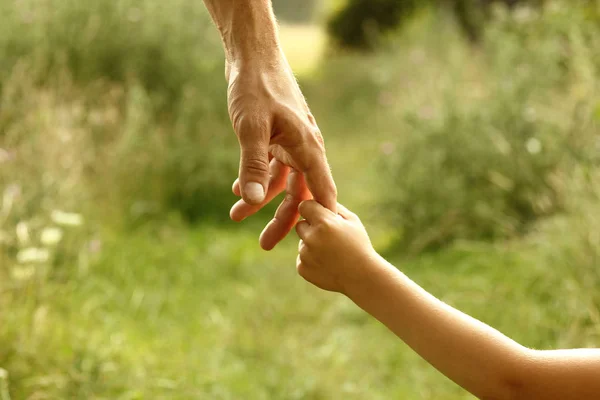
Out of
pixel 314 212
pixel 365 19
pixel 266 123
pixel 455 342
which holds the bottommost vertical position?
pixel 365 19

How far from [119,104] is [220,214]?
100 centimetres

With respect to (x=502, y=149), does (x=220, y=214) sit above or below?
below

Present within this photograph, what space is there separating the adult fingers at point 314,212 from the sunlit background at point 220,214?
1.20 meters

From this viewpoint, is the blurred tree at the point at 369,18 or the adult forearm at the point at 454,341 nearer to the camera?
the adult forearm at the point at 454,341

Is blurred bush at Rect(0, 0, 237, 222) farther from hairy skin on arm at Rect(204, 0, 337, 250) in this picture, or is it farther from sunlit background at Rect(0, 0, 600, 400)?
hairy skin on arm at Rect(204, 0, 337, 250)

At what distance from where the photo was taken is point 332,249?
150 cm

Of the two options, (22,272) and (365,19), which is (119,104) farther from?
(365,19)

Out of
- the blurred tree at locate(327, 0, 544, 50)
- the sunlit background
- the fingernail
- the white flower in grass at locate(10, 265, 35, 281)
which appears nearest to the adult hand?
the fingernail

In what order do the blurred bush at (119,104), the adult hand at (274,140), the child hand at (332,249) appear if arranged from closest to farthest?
1. the child hand at (332,249)
2. the adult hand at (274,140)
3. the blurred bush at (119,104)

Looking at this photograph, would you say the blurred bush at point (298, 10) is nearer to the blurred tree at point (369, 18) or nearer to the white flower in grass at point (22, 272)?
the blurred tree at point (369, 18)

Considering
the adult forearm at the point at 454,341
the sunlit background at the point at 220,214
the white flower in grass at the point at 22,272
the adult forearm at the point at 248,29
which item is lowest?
the sunlit background at the point at 220,214

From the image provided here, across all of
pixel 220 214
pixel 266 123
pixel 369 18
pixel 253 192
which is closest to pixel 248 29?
pixel 266 123

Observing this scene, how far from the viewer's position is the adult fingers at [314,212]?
1522 mm

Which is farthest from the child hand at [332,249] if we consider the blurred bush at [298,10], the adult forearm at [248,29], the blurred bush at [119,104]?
the blurred bush at [298,10]
